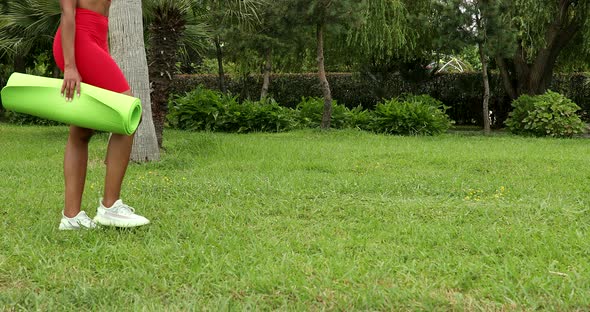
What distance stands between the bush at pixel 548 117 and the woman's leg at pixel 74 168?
41.9 feet

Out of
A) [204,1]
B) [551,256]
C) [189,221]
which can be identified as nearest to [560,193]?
[551,256]

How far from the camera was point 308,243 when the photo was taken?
369cm

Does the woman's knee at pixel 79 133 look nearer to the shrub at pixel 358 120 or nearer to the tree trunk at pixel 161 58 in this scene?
the tree trunk at pixel 161 58

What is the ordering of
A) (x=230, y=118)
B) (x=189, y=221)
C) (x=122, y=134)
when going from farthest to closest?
(x=230, y=118), (x=189, y=221), (x=122, y=134)

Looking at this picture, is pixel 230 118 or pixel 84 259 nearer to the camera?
pixel 84 259

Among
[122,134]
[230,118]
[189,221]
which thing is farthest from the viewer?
[230,118]

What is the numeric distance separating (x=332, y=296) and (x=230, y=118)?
12.1 metres

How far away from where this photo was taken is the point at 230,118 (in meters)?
14.7

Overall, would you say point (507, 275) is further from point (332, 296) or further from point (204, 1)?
point (204, 1)

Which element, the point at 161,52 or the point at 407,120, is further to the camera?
the point at 407,120

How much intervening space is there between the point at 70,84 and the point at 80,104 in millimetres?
124

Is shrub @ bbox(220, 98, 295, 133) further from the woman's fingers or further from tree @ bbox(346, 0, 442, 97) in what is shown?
the woman's fingers

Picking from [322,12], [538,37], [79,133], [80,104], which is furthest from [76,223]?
[538,37]

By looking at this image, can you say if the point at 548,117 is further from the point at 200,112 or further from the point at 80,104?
the point at 80,104
